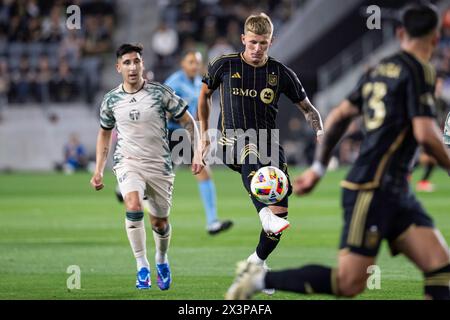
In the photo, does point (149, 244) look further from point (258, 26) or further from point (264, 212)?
point (258, 26)

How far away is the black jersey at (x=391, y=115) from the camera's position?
6668mm

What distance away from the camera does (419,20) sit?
22.2 ft

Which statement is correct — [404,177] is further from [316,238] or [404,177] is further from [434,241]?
[316,238]

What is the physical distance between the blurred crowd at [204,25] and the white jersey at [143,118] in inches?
943

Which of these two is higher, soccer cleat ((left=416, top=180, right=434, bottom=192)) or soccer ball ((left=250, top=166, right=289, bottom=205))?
soccer cleat ((left=416, top=180, right=434, bottom=192))

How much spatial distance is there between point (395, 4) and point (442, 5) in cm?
160

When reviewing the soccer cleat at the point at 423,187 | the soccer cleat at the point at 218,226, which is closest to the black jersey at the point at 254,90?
the soccer cleat at the point at 218,226

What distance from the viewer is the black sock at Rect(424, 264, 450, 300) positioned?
22.3 ft

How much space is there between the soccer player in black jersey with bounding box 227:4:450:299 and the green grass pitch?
2.31 meters

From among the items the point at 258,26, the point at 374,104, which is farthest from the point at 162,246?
the point at 374,104

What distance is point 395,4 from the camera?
35.4m

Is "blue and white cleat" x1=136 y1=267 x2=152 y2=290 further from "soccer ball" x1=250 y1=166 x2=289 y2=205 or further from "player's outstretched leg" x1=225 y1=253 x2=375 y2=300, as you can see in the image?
"player's outstretched leg" x1=225 y1=253 x2=375 y2=300

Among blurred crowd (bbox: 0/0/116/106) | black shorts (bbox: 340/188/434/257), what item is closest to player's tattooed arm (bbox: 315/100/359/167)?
black shorts (bbox: 340/188/434/257)
